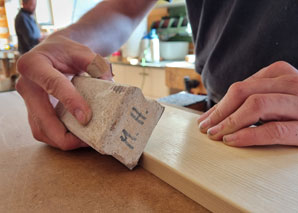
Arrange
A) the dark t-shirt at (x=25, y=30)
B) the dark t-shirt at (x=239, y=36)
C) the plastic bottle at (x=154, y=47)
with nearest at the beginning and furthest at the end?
the dark t-shirt at (x=239, y=36) < the dark t-shirt at (x=25, y=30) < the plastic bottle at (x=154, y=47)

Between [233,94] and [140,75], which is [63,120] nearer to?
[233,94]

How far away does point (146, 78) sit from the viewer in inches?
70.6

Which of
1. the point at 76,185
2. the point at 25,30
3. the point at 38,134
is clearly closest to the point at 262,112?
the point at 76,185

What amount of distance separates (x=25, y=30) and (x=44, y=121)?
54 cm

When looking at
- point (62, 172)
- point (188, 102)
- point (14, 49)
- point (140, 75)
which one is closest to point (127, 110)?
point (62, 172)

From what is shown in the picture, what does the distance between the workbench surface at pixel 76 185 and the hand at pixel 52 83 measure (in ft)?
0.14

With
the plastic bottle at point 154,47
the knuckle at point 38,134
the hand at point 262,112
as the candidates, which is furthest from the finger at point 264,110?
the plastic bottle at point 154,47

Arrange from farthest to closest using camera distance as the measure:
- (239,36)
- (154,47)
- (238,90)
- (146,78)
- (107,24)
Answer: (154,47)
(146,78)
(107,24)
(239,36)
(238,90)

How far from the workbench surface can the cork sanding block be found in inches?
1.6

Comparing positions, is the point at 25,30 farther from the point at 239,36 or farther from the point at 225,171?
the point at 225,171

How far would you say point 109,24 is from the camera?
0.75m

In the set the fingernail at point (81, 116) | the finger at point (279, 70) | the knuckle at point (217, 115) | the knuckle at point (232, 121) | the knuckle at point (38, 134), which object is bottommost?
the knuckle at point (38, 134)

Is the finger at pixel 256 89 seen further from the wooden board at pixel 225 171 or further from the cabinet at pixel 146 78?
the cabinet at pixel 146 78

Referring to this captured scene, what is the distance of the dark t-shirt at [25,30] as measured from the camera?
29.8 inches
